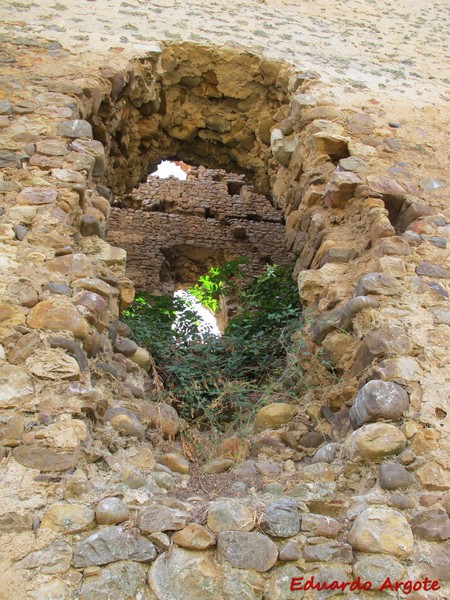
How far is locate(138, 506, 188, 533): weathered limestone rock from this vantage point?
1911 mm

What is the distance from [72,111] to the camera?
3.77 metres

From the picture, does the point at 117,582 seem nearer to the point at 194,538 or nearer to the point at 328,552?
the point at 194,538

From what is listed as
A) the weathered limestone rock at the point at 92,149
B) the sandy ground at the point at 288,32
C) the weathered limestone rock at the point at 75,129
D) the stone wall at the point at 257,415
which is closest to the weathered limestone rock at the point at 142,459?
the stone wall at the point at 257,415

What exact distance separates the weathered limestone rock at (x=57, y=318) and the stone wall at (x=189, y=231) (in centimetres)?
548

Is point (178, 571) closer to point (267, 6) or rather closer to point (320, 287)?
point (320, 287)

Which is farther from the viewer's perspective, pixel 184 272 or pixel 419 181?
pixel 184 272

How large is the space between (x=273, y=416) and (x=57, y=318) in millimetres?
1069

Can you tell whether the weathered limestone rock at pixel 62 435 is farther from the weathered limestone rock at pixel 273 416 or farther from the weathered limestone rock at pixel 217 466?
the weathered limestone rock at pixel 273 416

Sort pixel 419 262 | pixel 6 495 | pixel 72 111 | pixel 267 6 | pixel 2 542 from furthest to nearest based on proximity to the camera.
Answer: pixel 267 6, pixel 72 111, pixel 419 262, pixel 6 495, pixel 2 542

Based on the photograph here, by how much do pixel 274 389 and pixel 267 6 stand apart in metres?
4.23

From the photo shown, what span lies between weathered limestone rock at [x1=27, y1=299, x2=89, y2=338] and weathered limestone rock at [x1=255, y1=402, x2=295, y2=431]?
2.97 feet

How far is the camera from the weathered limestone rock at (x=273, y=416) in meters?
2.94

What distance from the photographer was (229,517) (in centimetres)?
197

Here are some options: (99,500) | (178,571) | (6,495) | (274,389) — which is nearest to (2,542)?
(6,495)
